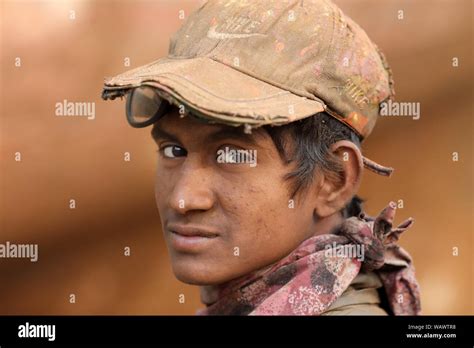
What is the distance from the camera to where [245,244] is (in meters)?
2.35

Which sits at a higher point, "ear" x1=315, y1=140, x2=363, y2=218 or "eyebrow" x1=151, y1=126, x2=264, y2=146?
"eyebrow" x1=151, y1=126, x2=264, y2=146

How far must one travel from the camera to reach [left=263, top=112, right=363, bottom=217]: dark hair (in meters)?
2.36

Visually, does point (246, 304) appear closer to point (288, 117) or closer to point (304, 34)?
point (288, 117)

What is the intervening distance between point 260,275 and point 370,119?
582 mm

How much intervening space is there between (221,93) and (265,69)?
6.8 inches

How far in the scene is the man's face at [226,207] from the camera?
7.62ft

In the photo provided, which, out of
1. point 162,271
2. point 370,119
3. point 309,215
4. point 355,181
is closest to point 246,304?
point 309,215
